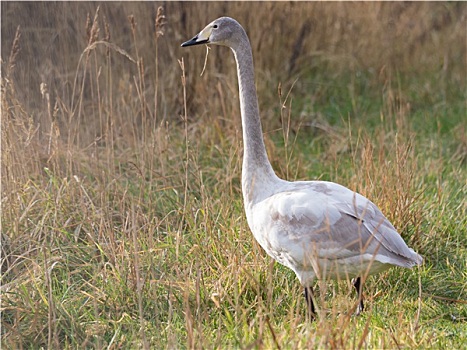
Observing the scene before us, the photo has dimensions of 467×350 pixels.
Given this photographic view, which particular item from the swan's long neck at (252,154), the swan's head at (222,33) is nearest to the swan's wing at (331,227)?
the swan's long neck at (252,154)

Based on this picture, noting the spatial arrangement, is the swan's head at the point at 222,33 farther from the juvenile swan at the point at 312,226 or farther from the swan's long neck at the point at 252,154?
the juvenile swan at the point at 312,226

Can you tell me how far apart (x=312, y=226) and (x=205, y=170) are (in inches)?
84.2

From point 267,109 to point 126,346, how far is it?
4.02 metres

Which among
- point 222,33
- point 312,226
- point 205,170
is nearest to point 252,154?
point 312,226

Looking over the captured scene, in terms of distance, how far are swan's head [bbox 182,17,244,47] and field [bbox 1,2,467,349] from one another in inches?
12.5

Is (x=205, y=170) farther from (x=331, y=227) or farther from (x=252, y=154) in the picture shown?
(x=331, y=227)

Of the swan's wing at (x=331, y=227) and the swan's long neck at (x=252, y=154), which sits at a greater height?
the swan's long neck at (x=252, y=154)

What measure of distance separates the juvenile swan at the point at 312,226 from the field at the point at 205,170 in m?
0.19

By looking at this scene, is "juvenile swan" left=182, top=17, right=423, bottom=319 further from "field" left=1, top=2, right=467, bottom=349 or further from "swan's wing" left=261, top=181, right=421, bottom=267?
"field" left=1, top=2, right=467, bottom=349

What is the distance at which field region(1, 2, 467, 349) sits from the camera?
391cm

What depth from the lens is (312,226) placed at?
12.7 ft

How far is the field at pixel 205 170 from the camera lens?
391 centimetres

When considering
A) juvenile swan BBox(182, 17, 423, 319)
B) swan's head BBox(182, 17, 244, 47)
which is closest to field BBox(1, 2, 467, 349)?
juvenile swan BBox(182, 17, 423, 319)

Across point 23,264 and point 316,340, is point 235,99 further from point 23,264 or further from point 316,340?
point 316,340
